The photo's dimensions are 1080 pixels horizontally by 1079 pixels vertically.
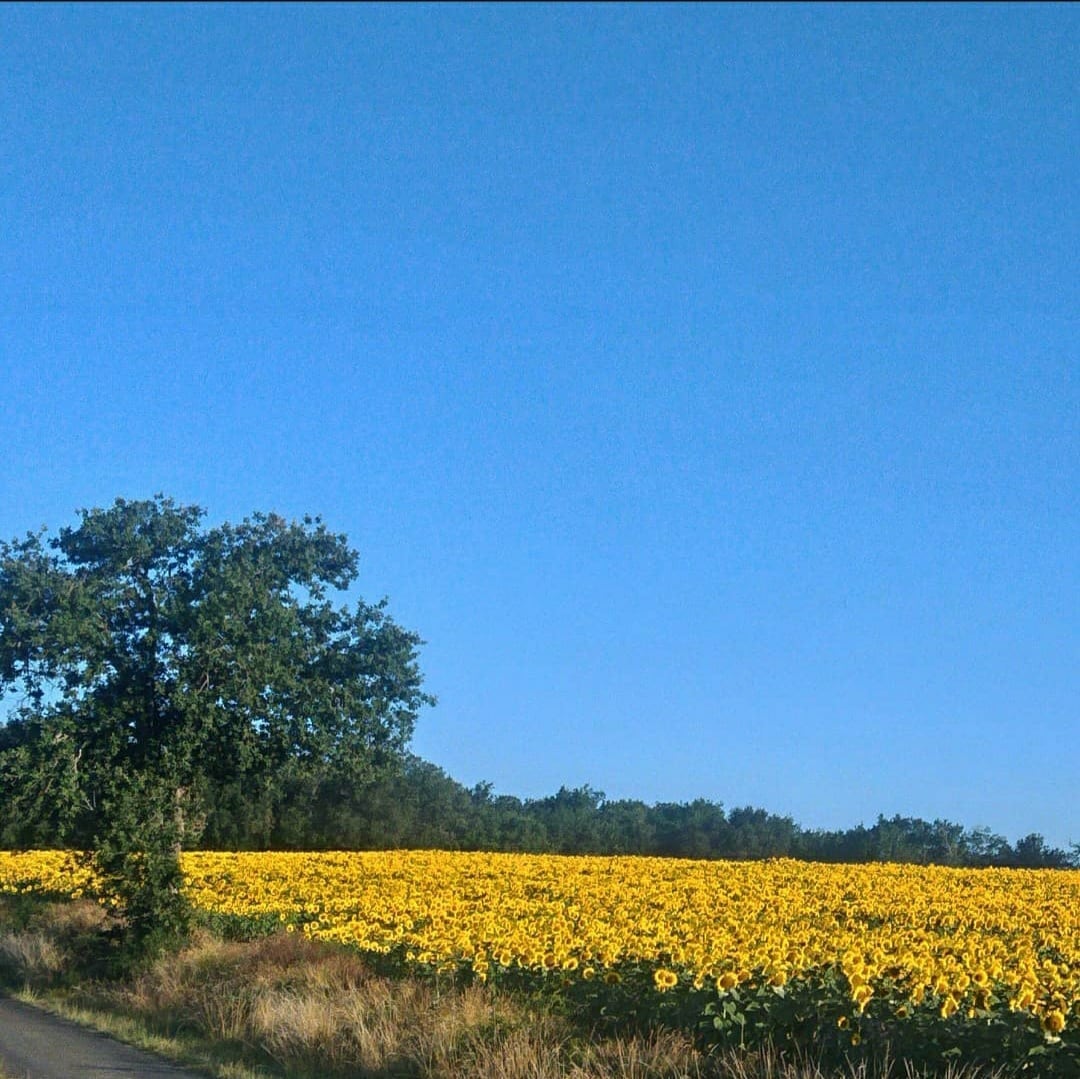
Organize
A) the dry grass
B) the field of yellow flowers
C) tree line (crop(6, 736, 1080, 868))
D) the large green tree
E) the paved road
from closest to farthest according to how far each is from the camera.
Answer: the dry grass
the field of yellow flowers
the paved road
the large green tree
tree line (crop(6, 736, 1080, 868))

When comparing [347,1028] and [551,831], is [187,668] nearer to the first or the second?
[347,1028]

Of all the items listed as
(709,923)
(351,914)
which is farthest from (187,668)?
(709,923)

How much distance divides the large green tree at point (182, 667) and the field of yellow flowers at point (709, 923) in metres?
2.70

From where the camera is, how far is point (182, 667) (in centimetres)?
3206

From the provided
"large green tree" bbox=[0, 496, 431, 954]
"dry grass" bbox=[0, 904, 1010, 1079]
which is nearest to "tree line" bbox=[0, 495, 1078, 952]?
"large green tree" bbox=[0, 496, 431, 954]

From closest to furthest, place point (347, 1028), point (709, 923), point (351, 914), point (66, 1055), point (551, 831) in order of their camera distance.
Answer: point (347, 1028), point (66, 1055), point (709, 923), point (351, 914), point (551, 831)

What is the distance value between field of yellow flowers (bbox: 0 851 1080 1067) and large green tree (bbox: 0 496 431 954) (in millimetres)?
2704

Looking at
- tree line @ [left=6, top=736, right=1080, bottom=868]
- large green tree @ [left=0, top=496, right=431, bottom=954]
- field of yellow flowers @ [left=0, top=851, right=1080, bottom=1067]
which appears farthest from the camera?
tree line @ [left=6, top=736, right=1080, bottom=868]

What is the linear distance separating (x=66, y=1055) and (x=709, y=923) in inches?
371

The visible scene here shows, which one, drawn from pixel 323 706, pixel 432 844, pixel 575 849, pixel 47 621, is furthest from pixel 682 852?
pixel 47 621

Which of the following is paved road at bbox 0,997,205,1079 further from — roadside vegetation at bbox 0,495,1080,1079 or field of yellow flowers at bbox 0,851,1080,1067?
field of yellow flowers at bbox 0,851,1080,1067

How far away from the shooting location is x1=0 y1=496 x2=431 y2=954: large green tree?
103 feet

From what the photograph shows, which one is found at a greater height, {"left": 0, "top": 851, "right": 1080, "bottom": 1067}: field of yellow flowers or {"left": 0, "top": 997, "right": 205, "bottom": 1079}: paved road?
{"left": 0, "top": 851, "right": 1080, "bottom": 1067}: field of yellow flowers

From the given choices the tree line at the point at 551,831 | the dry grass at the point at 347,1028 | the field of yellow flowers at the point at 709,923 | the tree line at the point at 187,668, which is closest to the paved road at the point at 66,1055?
the dry grass at the point at 347,1028
